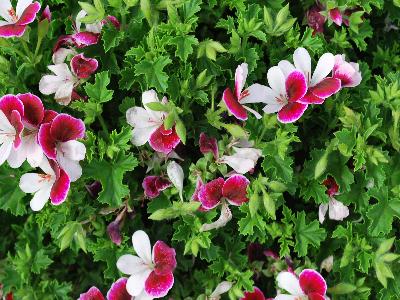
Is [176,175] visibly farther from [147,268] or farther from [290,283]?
[290,283]

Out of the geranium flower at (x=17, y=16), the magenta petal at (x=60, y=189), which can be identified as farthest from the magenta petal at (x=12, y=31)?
the magenta petal at (x=60, y=189)

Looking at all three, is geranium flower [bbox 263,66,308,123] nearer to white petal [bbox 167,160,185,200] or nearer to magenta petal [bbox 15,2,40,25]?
white petal [bbox 167,160,185,200]

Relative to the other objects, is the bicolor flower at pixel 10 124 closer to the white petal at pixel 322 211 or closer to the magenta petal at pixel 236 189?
the magenta petal at pixel 236 189

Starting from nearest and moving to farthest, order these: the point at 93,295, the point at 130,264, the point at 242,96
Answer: the point at 242,96 < the point at 130,264 < the point at 93,295

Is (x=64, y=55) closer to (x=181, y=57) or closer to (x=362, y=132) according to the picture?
(x=181, y=57)

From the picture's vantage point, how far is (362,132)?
1.88 meters

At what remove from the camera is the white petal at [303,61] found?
1.82 metres

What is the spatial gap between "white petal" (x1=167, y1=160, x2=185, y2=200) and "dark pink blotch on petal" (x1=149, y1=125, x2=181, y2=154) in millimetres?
77

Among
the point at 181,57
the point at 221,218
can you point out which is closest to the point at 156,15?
the point at 181,57

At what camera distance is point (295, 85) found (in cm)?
179

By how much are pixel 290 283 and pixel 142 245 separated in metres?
0.50

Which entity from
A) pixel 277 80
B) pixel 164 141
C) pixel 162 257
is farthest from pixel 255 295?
pixel 277 80

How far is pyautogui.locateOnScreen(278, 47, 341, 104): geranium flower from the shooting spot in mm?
1793

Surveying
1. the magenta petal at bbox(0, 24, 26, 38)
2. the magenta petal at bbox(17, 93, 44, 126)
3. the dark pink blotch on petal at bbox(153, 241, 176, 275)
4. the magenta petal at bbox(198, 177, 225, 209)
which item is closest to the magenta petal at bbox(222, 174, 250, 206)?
the magenta petal at bbox(198, 177, 225, 209)
